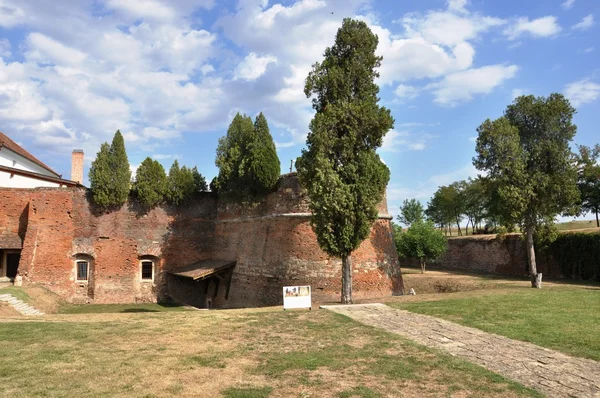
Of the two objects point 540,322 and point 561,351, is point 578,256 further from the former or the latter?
point 561,351

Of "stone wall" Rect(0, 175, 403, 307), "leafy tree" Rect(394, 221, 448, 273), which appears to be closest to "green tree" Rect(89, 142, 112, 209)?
"stone wall" Rect(0, 175, 403, 307)

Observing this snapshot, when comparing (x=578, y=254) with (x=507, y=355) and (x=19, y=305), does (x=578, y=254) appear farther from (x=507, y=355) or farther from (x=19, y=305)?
(x=19, y=305)

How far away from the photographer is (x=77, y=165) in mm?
31062

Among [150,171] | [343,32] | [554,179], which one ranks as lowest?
[554,179]

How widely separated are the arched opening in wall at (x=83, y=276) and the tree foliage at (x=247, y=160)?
8280 mm

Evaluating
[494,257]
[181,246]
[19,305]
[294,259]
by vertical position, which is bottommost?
[19,305]

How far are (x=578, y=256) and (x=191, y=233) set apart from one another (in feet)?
74.0

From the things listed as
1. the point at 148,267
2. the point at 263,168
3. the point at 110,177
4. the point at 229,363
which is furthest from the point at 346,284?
the point at 110,177

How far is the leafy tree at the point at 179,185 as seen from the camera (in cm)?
2573

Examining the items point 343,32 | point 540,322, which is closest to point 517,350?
point 540,322

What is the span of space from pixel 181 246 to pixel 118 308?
4.82 metres

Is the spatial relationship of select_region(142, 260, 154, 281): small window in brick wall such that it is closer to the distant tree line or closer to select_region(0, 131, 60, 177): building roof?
the distant tree line

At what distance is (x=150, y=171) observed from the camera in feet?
82.9

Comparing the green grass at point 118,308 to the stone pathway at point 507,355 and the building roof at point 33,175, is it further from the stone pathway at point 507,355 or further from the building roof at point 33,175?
the stone pathway at point 507,355
